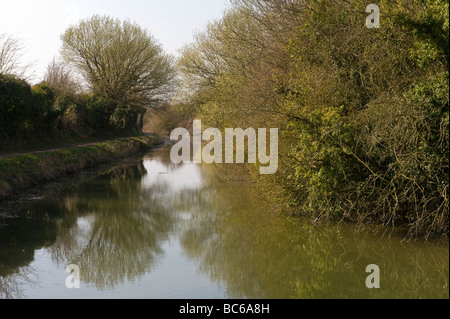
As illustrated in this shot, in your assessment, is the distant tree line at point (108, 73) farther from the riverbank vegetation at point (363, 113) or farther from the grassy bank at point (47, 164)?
the riverbank vegetation at point (363, 113)

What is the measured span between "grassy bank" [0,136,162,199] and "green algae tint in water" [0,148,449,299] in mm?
1736

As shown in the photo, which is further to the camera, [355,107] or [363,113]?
[355,107]

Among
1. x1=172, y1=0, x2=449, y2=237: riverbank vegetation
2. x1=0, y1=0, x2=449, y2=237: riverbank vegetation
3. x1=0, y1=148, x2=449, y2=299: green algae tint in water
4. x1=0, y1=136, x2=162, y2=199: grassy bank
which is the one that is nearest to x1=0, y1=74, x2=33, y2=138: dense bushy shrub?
x1=0, y1=136, x2=162, y2=199: grassy bank

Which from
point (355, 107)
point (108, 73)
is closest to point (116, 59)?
point (108, 73)

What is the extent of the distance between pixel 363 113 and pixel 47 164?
15.2 meters

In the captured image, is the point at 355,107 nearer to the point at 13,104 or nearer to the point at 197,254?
the point at 197,254

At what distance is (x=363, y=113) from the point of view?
11.0 m

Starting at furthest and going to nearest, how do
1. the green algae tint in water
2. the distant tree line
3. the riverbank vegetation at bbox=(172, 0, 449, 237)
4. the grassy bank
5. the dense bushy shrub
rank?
the distant tree line, the dense bushy shrub, the grassy bank, the riverbank vegetation at bbox=(172, 0, 449, 237), the green algae tint in water

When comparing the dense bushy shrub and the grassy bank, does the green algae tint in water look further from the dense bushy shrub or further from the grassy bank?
the dense bushy shrub

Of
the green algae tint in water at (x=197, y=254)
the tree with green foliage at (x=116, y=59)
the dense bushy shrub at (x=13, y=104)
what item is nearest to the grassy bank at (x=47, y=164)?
the green algae tint in water at (x=197, y=254)

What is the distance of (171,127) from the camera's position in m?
65.0

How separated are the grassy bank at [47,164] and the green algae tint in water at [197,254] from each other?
5.70 feet

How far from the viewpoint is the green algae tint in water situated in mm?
8555
